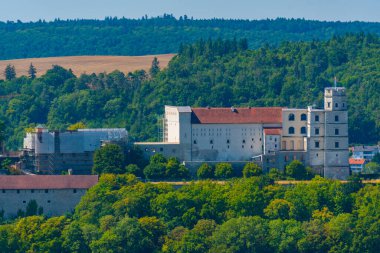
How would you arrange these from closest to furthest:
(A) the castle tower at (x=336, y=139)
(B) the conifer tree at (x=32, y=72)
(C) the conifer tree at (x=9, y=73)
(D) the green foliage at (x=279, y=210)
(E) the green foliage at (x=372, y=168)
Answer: (D) the green foliage at (x=279, y=210) < (A) the castle tower at (x=336, y=139) < (E) the green foliage at (x=372, y=168) < (B) the conifer tree at (x=32, y=72) < (C) the conifer tree at (x=9, y=73)

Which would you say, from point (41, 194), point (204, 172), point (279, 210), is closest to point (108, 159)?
point (204, 172)

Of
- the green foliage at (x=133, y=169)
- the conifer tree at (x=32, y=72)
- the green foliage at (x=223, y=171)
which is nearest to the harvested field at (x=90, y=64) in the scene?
the conifer tree at (x=32, y=72)

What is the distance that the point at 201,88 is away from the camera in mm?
132125

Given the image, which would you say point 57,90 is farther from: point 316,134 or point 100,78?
point 316,134

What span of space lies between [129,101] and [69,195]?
33.1 meters

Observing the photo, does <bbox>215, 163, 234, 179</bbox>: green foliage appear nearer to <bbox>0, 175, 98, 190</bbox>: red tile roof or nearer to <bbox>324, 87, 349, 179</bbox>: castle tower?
<bbox>324, 87, 349, 179</bbox>: castle tower

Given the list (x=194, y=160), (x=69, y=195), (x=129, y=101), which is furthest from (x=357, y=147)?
(x=69, y=195)

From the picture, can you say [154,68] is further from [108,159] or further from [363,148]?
[108,159]

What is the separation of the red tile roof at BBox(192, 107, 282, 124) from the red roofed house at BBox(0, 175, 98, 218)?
393 inches

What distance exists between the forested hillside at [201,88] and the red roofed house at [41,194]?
77.1ft

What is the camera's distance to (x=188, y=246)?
93.0 metres

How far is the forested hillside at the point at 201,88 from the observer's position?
128750 mm

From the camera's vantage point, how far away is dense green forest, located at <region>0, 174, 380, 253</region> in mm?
93625

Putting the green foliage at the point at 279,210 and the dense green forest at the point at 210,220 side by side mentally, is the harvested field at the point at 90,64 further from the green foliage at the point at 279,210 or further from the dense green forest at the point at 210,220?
the green foliage at the point at 279,210
